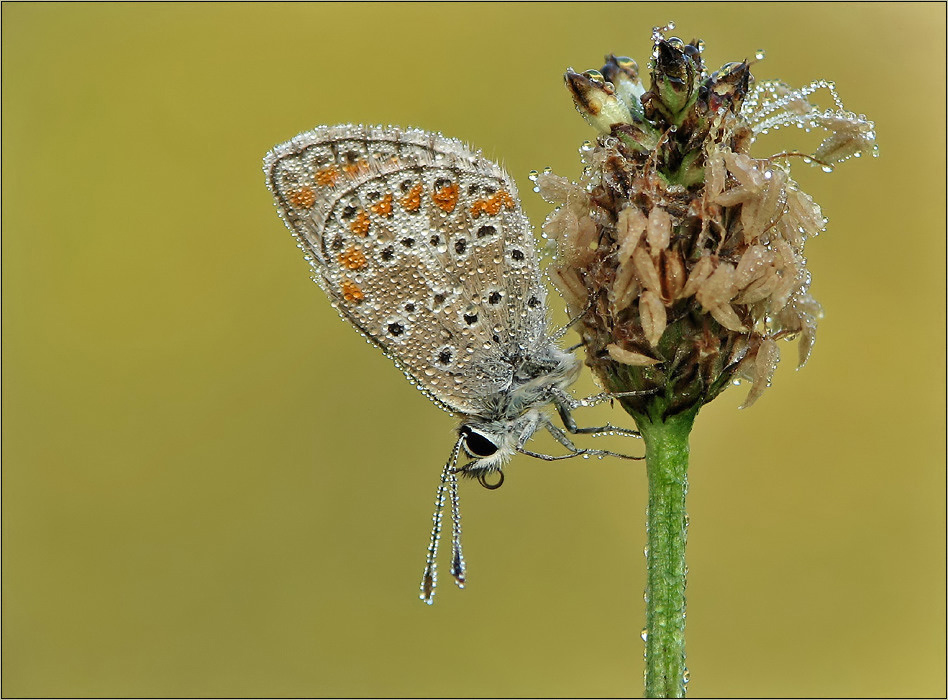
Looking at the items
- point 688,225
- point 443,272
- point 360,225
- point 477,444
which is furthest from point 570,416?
point 688,225

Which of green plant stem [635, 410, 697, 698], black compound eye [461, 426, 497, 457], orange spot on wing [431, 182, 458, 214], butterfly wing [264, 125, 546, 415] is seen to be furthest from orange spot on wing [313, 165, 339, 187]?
green plant stem [635, 410, 697, 698]

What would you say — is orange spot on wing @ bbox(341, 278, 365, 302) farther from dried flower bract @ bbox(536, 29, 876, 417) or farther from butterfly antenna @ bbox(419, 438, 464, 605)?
dried flower bract @ bbox(536, 29, 876, 417)

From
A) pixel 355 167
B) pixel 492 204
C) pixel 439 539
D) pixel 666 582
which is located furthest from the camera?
pixel 439 539

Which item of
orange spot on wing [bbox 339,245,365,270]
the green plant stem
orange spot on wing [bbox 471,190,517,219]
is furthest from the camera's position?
orange spot on wing [bbox 339,245,365,270]

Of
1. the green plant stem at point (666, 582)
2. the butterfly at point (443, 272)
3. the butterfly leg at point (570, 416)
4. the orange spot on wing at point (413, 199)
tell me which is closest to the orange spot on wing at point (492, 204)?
the butterfly at point (443, 272)

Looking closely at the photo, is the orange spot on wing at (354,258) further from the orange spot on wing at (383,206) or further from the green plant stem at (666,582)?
the green plant stem at (666,582)

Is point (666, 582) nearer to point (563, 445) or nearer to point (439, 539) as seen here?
point (563, 445)
